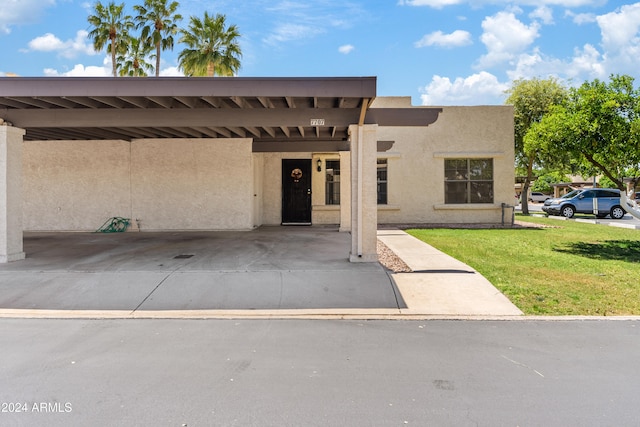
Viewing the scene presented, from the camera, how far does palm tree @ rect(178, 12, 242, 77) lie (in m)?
25.2

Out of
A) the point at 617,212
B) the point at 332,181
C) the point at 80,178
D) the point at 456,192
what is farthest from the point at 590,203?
the point at 80,178

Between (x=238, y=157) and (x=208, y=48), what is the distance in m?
15.1

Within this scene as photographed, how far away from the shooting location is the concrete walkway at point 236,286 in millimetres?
5781

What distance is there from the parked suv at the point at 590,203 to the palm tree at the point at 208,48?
19.9 meters

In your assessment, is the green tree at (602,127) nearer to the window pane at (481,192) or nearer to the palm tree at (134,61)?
the window pane at (481,192)

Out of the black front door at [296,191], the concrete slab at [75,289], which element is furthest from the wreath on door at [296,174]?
the concrete slab at [75,289]

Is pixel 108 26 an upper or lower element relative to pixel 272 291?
upper

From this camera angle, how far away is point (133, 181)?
44.3 ft

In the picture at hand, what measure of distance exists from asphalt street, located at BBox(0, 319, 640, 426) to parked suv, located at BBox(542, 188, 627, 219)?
18687 millimetres

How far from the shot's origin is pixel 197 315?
5.64 meters

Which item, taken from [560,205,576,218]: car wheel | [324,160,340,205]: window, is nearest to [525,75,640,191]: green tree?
[324,160,340,205]: window

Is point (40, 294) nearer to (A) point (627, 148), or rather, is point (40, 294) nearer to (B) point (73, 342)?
(B) point (73, 342)

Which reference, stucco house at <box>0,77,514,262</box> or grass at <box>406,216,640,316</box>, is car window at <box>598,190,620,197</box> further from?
grass at <box>406,216,640,316</box>

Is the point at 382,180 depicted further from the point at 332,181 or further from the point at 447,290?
the point at 447,290
